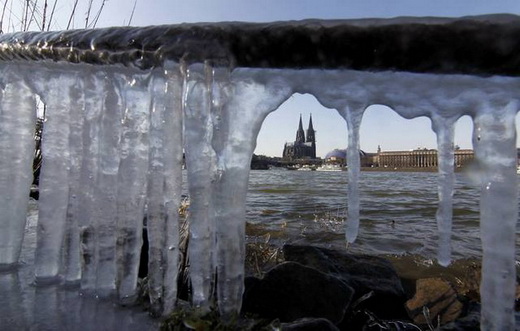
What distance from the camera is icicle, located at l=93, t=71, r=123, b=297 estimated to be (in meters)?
1.74

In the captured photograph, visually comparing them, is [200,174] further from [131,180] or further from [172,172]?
[131,180]

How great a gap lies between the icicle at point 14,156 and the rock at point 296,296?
143cm

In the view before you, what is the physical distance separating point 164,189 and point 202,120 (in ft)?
1.25

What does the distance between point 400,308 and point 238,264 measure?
232 cm

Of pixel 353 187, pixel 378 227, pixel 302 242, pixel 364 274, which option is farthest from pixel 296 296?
pixel 378 227

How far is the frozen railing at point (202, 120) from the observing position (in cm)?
122

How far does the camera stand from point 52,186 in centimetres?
200

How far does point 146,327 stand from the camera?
5.08ft

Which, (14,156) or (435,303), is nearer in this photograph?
(14,156)

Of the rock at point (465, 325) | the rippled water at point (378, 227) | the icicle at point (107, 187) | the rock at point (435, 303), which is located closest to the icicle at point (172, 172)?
the icicle at point (107, 187)

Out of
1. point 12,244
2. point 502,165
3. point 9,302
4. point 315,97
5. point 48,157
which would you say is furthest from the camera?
point 12,244

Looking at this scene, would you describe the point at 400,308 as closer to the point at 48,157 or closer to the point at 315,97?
the point at 315,97

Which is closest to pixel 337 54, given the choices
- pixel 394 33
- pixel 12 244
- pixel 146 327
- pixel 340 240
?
pixel 394 33

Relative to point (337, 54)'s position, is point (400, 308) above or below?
below
